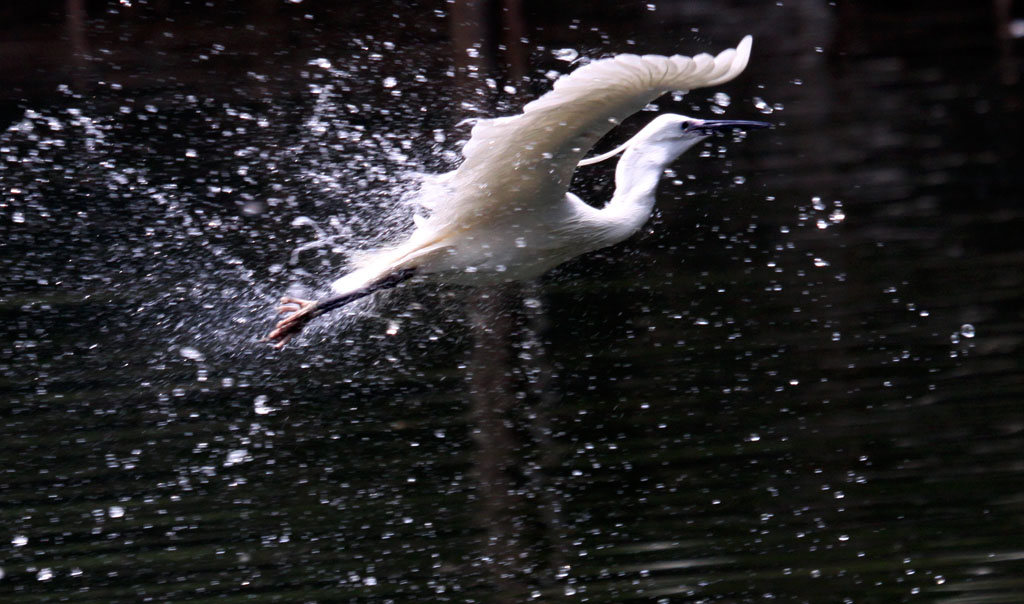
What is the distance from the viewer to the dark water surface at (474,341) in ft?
12.1

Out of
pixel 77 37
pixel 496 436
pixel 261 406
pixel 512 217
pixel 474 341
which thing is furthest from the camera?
pixel 77 37

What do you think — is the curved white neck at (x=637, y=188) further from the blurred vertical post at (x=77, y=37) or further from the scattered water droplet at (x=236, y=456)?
the blurred vertical post at (x=77, y=37)

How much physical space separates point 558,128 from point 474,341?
2.30m

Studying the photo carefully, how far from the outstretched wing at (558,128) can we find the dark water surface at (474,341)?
1.66 feet

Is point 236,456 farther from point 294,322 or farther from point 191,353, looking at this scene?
point 191,353

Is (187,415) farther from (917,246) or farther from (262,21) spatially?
(262,21)

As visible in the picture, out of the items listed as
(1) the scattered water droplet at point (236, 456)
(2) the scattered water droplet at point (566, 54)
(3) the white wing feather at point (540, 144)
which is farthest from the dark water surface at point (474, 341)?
(2) the scattered water droplet at point (566, 54)

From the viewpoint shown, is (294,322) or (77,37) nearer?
(294,322)

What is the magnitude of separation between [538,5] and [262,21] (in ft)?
6.60

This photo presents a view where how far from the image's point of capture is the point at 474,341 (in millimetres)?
5629

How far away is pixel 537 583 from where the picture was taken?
3.53 m

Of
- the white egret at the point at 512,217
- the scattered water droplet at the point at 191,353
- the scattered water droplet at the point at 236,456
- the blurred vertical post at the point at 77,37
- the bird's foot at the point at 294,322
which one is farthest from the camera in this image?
the blurred vertical post at the point at 77,37

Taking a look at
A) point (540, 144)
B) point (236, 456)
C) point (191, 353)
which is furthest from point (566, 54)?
point (540, 144)

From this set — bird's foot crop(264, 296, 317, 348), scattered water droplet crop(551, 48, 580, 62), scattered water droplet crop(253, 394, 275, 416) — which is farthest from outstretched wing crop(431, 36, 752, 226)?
scattered water droplet crop(253, 394, 275, 416)
